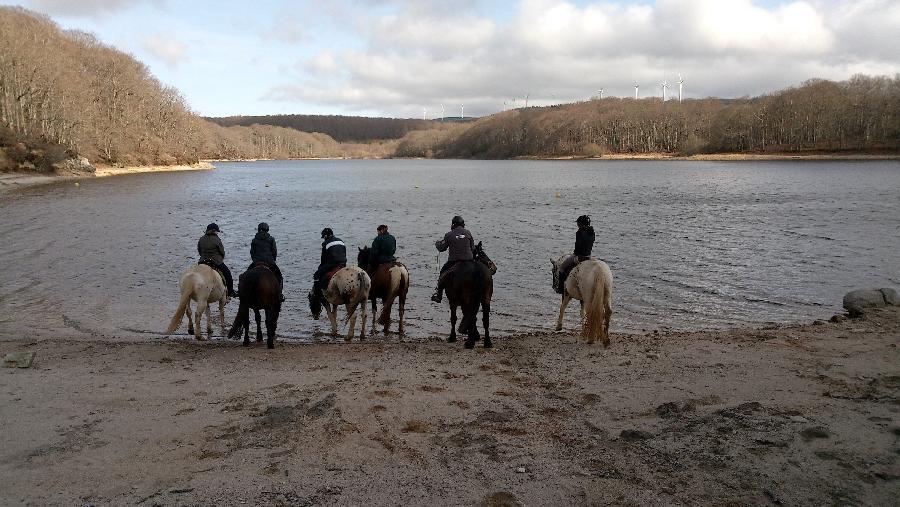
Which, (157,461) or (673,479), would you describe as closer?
(673,479)

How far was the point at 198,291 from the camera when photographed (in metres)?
13.7

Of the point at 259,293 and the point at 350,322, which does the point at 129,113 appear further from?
the point at 259,293

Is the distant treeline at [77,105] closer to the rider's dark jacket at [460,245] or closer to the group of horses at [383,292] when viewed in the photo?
the group of horses at [383,292]

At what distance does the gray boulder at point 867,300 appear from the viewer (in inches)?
587

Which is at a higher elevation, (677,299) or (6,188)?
(6,188)

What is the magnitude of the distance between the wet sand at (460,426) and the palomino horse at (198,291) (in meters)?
1.37

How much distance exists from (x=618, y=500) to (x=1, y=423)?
313 inches

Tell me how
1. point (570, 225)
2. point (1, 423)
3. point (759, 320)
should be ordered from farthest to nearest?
point (570, 225) < point (759, 320) < point (1, 423)

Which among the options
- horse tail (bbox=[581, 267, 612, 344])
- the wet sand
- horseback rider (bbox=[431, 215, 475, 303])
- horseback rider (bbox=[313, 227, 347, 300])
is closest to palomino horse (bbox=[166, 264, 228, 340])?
the wet sand

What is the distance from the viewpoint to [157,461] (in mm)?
7055

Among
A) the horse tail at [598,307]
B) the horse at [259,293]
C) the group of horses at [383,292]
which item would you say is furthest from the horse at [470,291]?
the horse at [259,293]

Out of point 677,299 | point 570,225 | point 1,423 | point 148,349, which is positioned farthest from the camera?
point 570,225

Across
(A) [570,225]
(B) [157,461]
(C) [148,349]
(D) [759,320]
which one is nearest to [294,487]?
(B) [157,461]

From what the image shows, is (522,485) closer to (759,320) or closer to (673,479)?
(673,479)
